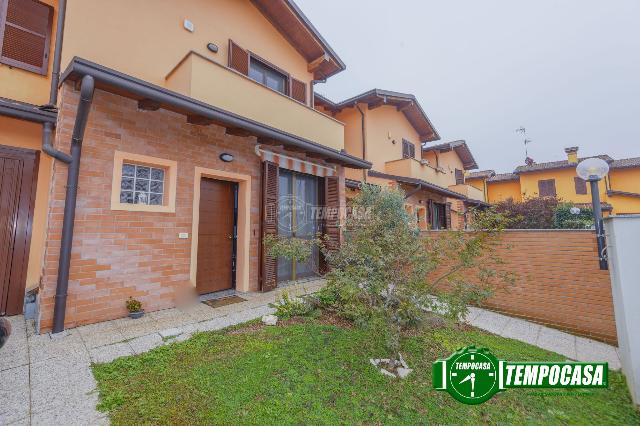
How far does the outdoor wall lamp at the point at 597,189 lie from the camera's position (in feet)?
21.2

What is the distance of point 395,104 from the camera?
65.9 feet

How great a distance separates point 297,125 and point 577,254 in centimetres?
986

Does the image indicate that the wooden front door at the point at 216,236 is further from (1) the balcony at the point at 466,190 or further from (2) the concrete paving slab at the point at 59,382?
(1) the balcony at the point at 466,190

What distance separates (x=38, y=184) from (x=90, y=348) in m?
4.86

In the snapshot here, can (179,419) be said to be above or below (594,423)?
above

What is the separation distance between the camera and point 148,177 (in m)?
7.16

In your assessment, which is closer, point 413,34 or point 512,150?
point 413,34

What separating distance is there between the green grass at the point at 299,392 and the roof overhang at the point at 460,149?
24002 millimetres

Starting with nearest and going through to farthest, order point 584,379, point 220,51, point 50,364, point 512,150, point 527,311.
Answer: point 50,364, point 584,379, point 527,311, point 220,51, point 512,150

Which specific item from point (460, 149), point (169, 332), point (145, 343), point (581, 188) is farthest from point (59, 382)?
point (581, 188)

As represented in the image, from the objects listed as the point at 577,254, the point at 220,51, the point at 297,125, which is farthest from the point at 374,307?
the point at 220,51

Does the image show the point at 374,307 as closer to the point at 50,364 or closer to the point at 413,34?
the point at 50,364

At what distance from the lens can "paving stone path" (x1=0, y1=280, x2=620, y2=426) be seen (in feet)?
11.0

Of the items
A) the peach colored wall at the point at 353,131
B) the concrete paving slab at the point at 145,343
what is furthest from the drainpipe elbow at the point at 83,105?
the peach colored wall at the point at 353,131
